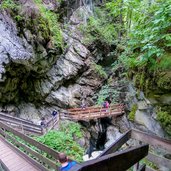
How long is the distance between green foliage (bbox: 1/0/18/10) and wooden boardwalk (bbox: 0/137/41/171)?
749 centimetres

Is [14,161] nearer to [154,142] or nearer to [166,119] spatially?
[154,142]

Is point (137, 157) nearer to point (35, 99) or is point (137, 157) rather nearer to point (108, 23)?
point (35, 99)

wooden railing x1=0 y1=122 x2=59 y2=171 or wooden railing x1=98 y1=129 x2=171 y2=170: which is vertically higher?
wooden railing x1=98 y1=129 x2=171 y2=170

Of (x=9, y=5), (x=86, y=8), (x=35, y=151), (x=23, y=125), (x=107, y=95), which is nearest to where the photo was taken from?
(x=35, y=151)

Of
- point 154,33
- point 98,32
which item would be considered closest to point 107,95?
point 98,32

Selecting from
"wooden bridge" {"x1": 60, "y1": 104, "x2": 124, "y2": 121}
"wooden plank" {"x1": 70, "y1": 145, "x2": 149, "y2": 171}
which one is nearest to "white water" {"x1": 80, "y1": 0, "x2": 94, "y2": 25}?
"wooden bridge" {"x1": 60, "y1": 104, "x2": 124, "y2": 121}

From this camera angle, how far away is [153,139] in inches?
102

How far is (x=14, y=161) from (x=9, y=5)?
334 inches

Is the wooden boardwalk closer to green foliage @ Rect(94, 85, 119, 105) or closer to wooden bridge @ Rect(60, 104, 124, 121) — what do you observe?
wooden bridge @ Rect(60, 104, 124, 121)

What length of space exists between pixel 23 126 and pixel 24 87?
15.7 feet

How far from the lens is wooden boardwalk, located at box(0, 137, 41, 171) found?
14.1 ft

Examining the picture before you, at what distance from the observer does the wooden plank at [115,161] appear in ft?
3.26

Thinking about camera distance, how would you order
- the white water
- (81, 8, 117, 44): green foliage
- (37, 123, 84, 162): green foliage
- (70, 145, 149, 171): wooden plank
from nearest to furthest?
(70, 145, 149, 171): wooden plank
(37, 123, 84, 162): green foliage
(81, 8, 117, 44): green foliage
the white water

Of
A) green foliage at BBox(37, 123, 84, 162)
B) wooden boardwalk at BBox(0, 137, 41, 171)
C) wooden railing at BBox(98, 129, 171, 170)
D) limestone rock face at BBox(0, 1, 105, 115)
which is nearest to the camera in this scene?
wooden railing at BBox(98, 129, 171, 170)
